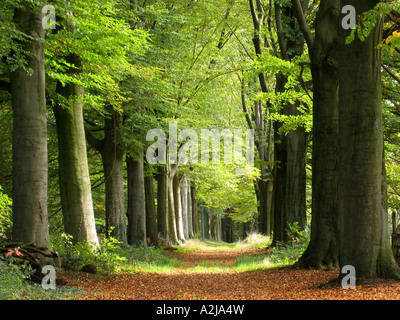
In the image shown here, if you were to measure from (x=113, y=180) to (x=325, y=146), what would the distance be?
8.38m

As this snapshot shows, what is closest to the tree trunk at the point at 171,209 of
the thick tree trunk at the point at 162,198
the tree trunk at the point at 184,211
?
the thick tree trunk at the point at 162,198

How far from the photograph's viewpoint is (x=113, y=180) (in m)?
15.7

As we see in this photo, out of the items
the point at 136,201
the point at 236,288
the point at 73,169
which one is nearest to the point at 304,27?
the point at 236,288

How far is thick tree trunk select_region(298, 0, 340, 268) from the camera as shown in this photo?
9.96m

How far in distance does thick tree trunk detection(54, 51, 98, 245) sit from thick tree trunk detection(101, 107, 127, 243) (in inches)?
166

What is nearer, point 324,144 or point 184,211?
point 324,144

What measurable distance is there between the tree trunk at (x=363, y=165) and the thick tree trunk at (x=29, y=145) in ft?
19.6

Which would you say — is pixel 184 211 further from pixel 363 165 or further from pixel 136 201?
pixel 363 165

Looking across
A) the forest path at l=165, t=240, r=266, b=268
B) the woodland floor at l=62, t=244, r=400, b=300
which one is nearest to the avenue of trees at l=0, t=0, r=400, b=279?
the woodland floor at l=62, t=244, r=400, b=300

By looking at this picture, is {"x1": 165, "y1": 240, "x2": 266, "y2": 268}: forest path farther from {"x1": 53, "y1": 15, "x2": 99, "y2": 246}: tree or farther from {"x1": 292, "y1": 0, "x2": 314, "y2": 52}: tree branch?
{"x1": 292, "y1": 0, "x2": 314, "y2": 52}: tree branch

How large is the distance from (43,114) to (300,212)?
31.4 ft

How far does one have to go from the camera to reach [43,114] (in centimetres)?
899

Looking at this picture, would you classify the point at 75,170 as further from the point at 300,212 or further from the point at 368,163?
the point at 300,212
